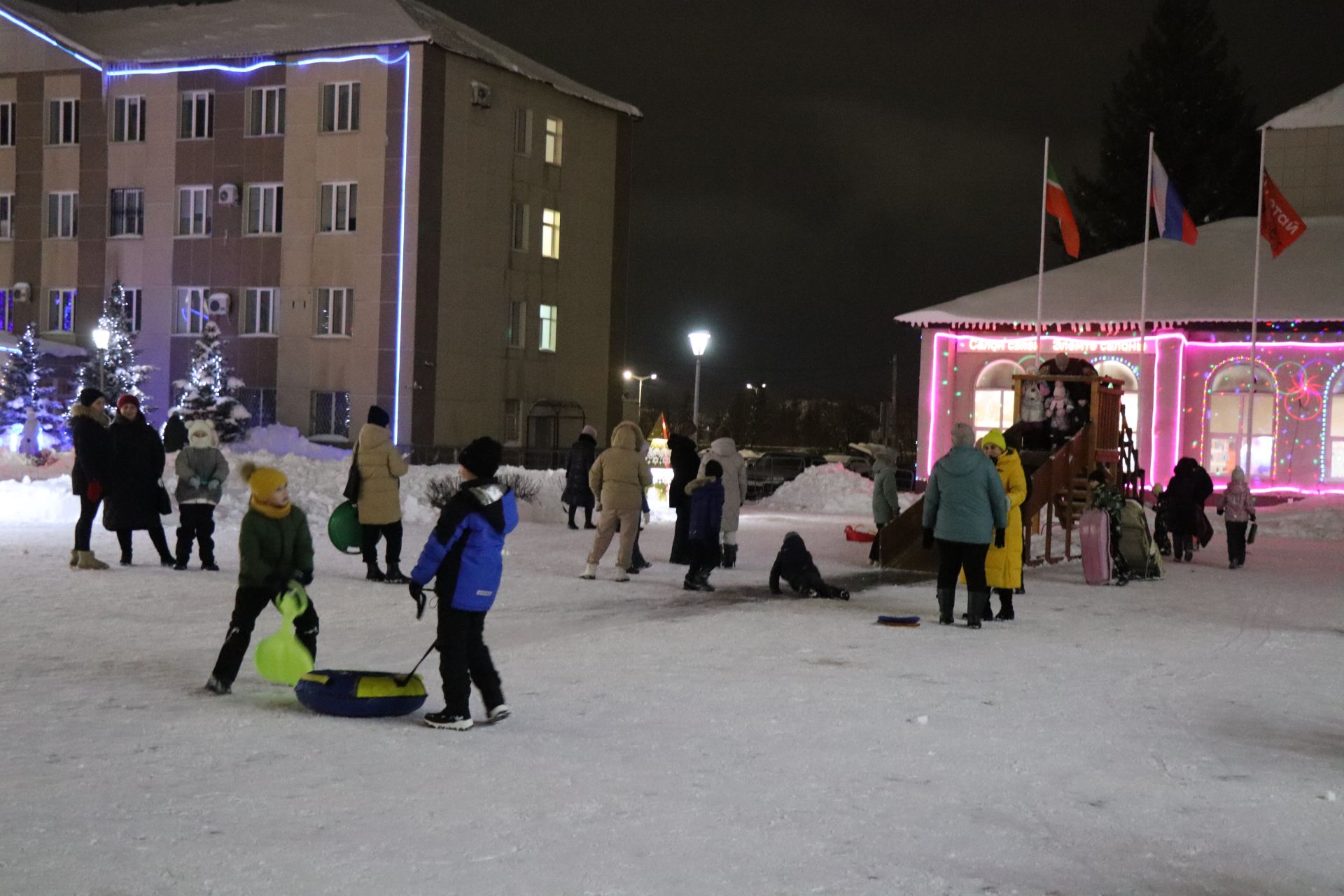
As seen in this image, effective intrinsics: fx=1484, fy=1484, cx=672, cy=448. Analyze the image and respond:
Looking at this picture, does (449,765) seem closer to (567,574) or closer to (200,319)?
(567,574)

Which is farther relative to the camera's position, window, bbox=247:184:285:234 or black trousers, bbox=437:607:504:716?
window, bbox=247:184:285:234

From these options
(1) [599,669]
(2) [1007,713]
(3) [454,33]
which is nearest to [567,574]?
(1) [599,669]

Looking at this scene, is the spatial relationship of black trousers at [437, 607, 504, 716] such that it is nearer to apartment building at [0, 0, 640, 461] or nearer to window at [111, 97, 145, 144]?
apartment building at [0, 0, 640, 461]

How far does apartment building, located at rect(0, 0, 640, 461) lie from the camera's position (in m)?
38.7

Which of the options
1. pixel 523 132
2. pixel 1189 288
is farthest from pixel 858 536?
pixel 523 132

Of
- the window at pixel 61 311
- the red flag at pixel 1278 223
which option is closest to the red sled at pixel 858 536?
the red flag at pixel 1278 223

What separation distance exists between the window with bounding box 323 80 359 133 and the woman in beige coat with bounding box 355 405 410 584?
88.0 feet

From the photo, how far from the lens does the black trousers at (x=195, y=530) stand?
47.5 ft

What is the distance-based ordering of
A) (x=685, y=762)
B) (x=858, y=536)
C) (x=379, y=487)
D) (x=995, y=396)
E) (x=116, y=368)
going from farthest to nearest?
(x=116, y=368)
(x=995, y=396)
(x=858, y=536)
(x=379, y=487)
(x=685, y=762)

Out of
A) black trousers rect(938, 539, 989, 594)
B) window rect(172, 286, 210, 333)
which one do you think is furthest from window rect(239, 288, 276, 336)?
black trousers rect(938, 539, 989, 594)

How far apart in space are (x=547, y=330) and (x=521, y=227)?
10.1ft

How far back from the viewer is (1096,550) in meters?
16.6

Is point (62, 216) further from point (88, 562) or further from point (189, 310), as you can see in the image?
point (88, 562)

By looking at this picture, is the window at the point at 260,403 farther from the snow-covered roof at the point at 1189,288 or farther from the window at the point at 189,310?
the snow-covered roof at the point at 1189,288
